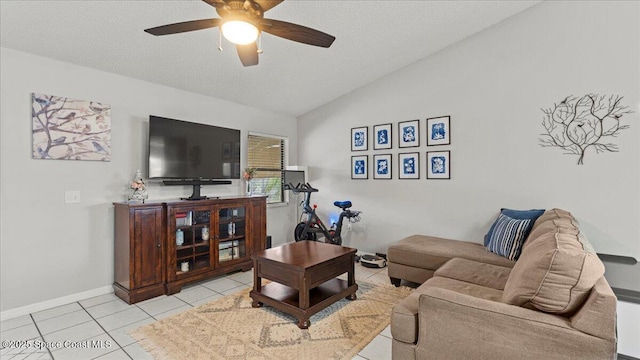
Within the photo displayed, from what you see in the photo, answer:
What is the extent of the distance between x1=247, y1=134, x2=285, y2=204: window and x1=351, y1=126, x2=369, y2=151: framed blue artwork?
136 cm

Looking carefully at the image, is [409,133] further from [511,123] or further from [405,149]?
[511,123]

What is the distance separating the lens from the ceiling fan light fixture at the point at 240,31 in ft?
6.11

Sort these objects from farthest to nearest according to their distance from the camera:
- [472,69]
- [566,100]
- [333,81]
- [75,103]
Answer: [333,81] < [472,69] < [566,100] < [75,103]

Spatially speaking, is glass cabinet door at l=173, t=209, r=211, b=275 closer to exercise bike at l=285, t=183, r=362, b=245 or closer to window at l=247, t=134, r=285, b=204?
window at l=247, t=134, r=285, b=204

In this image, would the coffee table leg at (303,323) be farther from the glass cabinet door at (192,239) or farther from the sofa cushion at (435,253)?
the glass cabinet door at (192,239)

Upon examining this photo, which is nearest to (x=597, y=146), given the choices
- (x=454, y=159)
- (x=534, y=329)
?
(x=454, y=159)

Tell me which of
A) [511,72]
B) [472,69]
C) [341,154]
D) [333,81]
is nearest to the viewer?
[511,72]

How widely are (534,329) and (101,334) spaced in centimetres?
305

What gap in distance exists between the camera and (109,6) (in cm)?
239

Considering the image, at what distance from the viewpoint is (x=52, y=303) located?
2.89m

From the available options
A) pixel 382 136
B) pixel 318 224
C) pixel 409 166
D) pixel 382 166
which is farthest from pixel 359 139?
pixel 318 224

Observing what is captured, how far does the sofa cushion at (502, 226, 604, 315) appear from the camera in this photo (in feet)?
4.43

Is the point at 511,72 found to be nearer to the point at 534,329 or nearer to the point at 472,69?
the point at 472,69

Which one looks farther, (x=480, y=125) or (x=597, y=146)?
(x=480, y=125)
